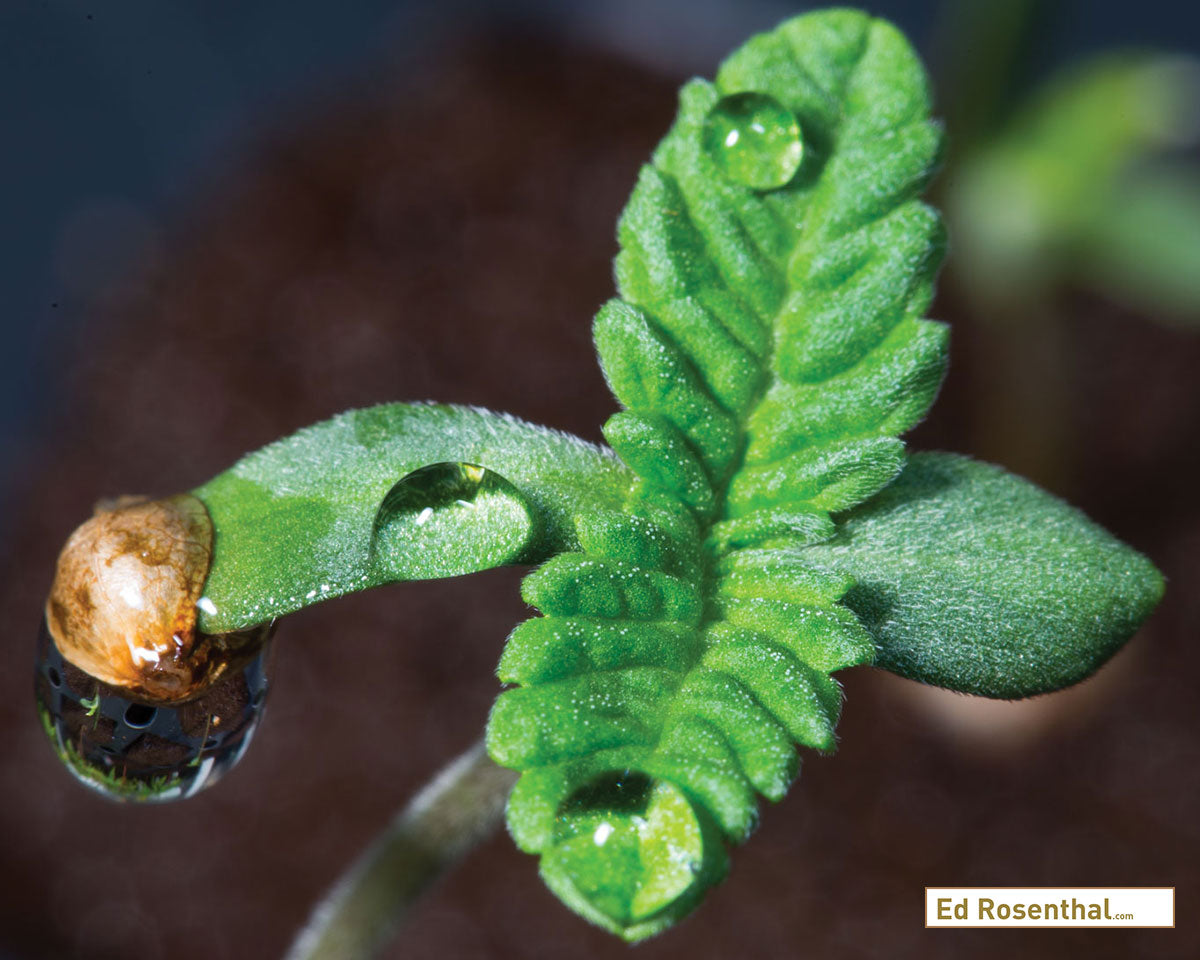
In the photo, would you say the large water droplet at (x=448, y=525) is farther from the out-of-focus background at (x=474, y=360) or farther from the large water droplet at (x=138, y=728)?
the out-of-focus background at (x=474, y=360)

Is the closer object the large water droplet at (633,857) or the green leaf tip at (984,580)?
the large water droplet at (633,857)

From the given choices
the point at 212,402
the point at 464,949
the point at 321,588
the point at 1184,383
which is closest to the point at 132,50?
the point at 212,402

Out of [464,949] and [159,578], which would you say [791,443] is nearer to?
[159,578]

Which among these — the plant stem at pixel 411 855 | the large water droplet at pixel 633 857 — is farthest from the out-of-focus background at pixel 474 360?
the large water droplet at pixel 633 857

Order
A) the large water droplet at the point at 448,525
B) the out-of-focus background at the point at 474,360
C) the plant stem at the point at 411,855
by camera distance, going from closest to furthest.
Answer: the large water droplet at the point at 448,525, the plant stem at the point at 411,855, the out-of-focus background at the point at 474,360

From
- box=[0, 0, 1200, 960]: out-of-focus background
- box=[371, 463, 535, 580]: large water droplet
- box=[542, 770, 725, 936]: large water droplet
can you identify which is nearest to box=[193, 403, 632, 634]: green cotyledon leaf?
box=[371, 463, 535, 580]: large water droplet

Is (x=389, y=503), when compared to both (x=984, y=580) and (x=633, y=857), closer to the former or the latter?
(x=633, y=857)
